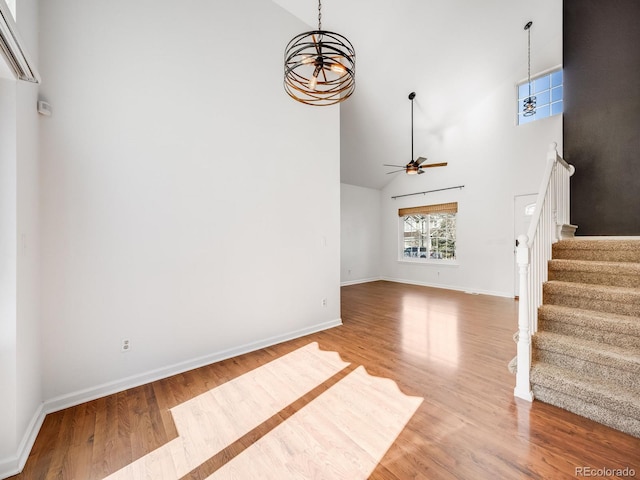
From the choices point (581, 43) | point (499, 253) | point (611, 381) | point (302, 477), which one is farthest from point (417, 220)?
point (302, 477)

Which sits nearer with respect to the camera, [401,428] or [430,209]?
Result: [401,428]

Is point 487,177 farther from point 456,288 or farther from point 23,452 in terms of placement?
point 23,452

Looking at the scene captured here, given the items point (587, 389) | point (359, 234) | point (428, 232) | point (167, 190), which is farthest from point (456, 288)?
point (167, 190)

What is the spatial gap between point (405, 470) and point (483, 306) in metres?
4.47

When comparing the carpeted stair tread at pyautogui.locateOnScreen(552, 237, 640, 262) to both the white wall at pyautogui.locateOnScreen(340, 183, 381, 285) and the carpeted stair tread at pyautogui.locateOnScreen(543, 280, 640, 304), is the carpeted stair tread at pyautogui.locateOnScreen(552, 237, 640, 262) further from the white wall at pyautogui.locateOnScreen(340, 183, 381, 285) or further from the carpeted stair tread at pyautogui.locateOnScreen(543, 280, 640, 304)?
the white wall at pyautogui.locateOnScreen(340, 183, 381, 285)

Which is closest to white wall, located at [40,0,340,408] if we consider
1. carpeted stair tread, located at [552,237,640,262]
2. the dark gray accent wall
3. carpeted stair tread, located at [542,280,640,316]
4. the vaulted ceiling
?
the vaulted ceiling

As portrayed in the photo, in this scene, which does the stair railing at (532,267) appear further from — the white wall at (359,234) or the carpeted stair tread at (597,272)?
the white wall at (359,234)

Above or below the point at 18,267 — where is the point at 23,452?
below

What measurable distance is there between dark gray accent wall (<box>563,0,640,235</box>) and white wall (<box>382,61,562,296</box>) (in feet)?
5.31

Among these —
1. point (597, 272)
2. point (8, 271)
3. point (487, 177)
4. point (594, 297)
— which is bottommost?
point (594, 297)

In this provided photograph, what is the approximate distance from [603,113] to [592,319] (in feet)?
10.1

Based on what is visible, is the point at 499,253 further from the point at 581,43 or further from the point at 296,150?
the point at 296,150

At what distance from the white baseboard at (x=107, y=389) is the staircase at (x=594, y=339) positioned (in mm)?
2601

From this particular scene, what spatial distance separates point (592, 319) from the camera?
7.25 ft
